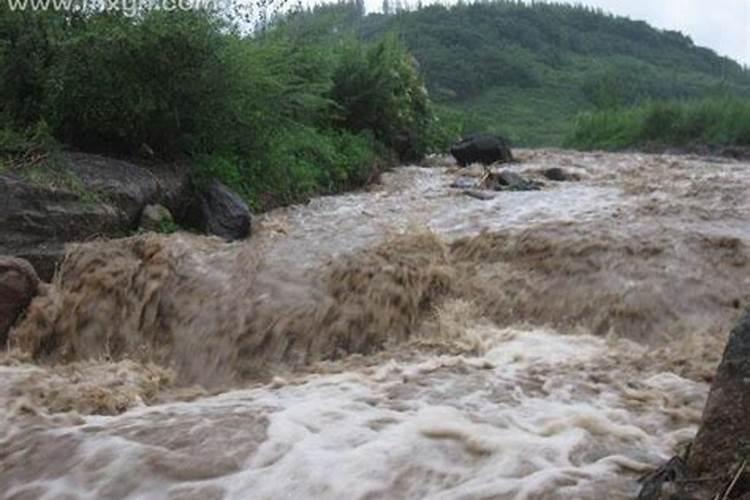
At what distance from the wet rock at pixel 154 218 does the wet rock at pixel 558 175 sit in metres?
5.34

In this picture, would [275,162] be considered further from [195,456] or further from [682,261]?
[195,456]

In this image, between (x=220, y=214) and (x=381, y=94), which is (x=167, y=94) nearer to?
(x=220, y=214)

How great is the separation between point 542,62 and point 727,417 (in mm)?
40807

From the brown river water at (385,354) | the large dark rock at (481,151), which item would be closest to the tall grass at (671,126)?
the large dark rock at (481,151)

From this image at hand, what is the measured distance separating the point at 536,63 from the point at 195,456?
3972 centimetres

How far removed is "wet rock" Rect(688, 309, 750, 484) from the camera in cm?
291

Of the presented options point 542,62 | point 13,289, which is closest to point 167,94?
point 13,289

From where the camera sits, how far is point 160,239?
638 cm

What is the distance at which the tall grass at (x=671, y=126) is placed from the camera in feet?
64.6

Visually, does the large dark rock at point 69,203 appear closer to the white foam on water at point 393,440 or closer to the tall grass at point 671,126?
the white foam on water at point 393,440

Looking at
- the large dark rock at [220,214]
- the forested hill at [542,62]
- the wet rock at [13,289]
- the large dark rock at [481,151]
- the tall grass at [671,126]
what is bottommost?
the wet rock at [13,289]

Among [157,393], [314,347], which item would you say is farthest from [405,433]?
[314,347]

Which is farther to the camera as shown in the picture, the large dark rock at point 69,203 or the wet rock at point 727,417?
the large dark rock at point 69,203

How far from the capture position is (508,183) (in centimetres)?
1032
